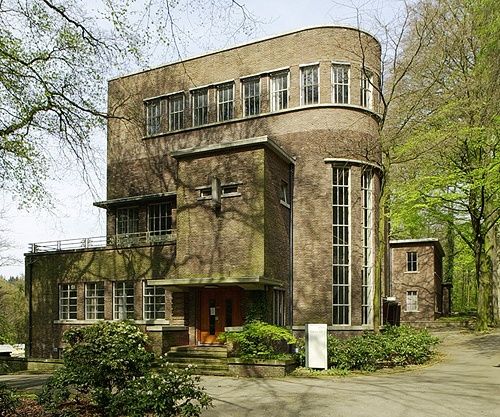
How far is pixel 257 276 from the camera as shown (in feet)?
62.1

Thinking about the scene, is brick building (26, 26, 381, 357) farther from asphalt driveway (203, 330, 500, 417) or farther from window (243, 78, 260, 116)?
asphalt driveway (203, 330, 500, 417)

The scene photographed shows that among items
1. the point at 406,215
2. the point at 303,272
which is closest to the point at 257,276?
the point at 303,272

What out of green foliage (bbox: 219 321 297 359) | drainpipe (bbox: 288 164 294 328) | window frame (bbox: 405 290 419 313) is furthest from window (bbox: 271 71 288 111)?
window frame (bbox: 405 290 419 313)

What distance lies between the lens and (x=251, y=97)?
2472 centimetres

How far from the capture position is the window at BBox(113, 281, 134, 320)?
2425 centimetres

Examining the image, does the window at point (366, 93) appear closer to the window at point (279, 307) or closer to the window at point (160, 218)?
the window at point (279, 307)

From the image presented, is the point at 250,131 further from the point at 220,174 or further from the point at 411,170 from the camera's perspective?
the point at 411,170

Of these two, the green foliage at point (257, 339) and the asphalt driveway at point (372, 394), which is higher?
the green foliage at point (257, 339)

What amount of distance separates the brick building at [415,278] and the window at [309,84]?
19538 millimetres

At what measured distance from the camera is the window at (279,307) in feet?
68.6

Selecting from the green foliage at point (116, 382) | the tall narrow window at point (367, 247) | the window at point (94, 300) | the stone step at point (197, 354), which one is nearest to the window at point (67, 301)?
the window at point (94, 300)

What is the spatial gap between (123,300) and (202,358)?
6.69 meters

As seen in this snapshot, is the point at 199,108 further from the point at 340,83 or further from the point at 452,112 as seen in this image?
the point at 452,112

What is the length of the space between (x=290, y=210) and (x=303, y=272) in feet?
8.40
